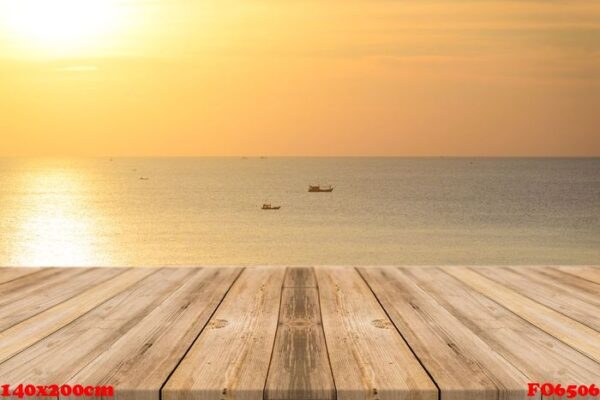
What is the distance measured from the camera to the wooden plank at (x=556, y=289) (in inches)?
104

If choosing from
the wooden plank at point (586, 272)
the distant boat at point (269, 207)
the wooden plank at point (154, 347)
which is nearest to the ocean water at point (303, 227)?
the distant boat at point (269, 207)

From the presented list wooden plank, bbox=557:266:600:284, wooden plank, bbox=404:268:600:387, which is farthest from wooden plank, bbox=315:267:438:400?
wooden plank, bbox=557:266:600:284

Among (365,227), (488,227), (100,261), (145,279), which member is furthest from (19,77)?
(145,279)

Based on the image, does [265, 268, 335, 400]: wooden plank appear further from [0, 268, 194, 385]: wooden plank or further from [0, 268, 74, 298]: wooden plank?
[0, 268, 74, 298]: wooden plank

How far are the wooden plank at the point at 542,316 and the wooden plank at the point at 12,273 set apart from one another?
2.37m

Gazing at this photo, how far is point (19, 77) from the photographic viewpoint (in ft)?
172

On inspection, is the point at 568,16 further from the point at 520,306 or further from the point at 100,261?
the point at 520,306

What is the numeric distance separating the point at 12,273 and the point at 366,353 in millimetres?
2439

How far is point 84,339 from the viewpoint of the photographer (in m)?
2.16

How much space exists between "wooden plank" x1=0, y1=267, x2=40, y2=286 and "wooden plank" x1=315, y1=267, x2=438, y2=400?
67.3 inches

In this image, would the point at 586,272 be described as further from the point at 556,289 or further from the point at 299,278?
the point at 299,278

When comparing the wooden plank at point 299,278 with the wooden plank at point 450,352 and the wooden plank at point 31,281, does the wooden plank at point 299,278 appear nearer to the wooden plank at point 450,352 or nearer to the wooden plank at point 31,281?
the wooden plank at point 450,352

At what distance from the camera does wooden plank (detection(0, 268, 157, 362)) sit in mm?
2143

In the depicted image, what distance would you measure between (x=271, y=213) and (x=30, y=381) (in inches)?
1788
